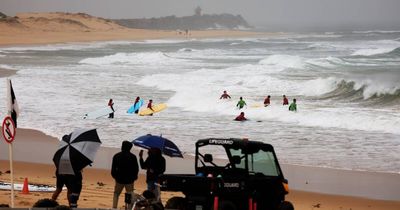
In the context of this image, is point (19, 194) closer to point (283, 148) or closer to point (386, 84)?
point (283, 148)

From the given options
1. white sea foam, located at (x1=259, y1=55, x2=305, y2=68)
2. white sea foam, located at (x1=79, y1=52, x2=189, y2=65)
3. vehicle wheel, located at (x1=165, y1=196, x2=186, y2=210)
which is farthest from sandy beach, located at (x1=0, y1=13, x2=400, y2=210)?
white sea foam, located at (x1=79, y1=52, x2=189, y2=65)

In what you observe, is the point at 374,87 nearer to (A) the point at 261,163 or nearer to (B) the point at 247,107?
(B) the point at 247,107

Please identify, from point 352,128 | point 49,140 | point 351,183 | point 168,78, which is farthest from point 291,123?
point 168,78

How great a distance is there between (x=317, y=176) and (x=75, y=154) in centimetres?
689

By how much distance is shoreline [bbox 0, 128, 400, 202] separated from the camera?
49.9ft

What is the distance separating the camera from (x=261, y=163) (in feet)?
34.2

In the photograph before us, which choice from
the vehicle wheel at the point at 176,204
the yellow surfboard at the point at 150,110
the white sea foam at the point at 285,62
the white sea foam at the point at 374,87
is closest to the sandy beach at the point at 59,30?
the white sea foam at the point at 285,62

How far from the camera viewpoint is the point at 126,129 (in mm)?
23141

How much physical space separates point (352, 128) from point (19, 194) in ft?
45.4

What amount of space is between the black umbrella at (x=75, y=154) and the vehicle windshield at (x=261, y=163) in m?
1.89

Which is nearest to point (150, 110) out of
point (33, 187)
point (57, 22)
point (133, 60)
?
point (33, 187)

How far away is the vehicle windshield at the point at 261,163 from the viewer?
34.0 ft

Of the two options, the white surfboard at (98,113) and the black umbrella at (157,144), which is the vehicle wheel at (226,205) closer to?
the black umbrella at (157,144)

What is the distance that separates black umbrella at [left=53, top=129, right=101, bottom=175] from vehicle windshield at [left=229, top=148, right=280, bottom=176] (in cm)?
189
